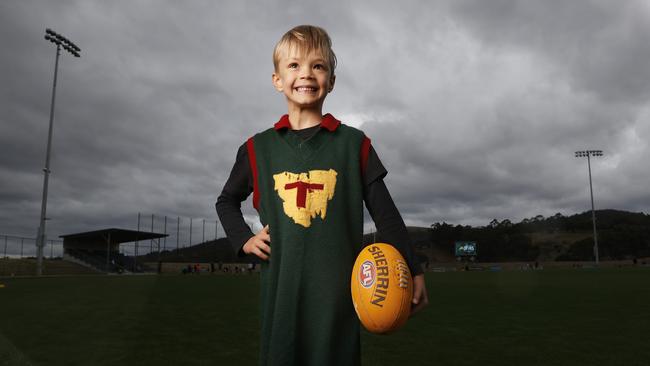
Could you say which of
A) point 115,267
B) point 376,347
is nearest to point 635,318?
point 376,347

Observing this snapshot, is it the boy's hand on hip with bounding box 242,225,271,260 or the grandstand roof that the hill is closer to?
the grandstand roof

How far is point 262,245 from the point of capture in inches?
81.4

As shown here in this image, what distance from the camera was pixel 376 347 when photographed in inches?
235

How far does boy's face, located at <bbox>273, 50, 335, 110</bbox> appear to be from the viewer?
7.09 feet

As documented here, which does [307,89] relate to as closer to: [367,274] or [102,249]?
[367,274]

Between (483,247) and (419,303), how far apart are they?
11412 cm

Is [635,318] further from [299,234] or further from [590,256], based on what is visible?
[590,256]

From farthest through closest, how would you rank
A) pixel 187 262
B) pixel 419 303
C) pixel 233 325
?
pixel 187 262
pixel 233 325
pixel 419 303

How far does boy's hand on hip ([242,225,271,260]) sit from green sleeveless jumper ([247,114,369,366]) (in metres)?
0.03

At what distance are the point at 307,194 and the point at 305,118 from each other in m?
0.41

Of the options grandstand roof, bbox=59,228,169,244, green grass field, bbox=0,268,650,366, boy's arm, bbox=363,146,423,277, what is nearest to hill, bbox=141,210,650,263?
grandstand roof, bbox=59,228,169,244

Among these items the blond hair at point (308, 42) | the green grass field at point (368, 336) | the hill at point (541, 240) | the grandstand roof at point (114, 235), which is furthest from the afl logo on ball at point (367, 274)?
the hill at point (541, 240)

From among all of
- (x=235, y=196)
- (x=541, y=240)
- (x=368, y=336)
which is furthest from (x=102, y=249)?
(x=541, y=240)

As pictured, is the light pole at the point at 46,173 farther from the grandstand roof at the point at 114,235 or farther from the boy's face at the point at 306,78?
the boy's face at the point at 306,78
